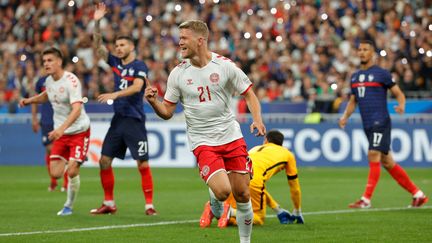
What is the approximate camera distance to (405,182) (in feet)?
48.4

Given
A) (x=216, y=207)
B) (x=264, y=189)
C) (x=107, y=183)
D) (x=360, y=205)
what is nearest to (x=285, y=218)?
(x=264, y=189)

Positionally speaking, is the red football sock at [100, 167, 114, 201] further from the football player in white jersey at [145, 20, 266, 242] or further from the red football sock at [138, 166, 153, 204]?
the football player in white jersey at [145, 20, 266, 242]

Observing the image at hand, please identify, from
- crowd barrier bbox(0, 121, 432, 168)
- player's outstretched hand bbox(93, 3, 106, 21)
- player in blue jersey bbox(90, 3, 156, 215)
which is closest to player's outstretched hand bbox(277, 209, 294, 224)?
player in blue jersey bbox(90, 3, 156, 215)

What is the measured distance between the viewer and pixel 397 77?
81.0 feet

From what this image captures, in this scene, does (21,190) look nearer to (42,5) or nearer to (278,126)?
(278,126)

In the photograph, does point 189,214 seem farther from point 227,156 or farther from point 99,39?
point 227,156

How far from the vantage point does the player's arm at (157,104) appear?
912cm

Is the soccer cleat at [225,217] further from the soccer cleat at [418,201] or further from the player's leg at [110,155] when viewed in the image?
the soccer cleat at [418,201]

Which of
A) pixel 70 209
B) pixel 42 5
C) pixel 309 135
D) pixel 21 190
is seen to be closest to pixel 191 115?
pixel 70 209

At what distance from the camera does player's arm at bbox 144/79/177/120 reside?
9.12 meters

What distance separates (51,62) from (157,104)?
15.8 feet

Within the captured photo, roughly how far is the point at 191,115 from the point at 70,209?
4.50 meters

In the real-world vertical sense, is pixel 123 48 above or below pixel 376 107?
above

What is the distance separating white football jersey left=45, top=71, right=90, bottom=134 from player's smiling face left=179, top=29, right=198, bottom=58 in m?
4.55
